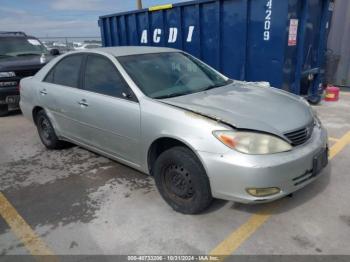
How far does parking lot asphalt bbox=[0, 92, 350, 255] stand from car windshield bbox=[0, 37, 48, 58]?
5.13m

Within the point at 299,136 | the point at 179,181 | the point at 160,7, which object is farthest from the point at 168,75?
the point at 160,7

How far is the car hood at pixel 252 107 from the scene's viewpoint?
9.24 ft

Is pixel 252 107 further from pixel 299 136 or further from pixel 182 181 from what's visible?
pixel 182 181

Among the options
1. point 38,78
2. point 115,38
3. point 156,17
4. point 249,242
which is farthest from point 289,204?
point 115,38

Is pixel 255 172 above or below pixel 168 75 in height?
below

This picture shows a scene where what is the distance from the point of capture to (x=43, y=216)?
3264mm

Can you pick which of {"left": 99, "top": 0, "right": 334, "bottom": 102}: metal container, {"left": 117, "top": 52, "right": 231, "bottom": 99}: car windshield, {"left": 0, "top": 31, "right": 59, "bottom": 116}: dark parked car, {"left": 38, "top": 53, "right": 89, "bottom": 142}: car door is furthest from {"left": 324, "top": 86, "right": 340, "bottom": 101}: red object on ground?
{"left": 0, "top": 31, "right": 59, "bottom": 116}: dark parked car

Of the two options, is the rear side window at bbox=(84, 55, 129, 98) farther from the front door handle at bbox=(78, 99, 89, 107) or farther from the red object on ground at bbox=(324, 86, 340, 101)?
the red object on ground at bbox=(324, 86, 340, 101)

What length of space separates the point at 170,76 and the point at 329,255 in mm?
2338

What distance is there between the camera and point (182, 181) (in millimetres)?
3039

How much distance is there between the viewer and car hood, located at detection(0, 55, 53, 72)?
735 centimetres

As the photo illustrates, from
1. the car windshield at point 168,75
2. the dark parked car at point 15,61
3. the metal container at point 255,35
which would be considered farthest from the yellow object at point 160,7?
the car windshield at point 168,75

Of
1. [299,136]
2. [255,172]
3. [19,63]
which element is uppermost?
[19,63]

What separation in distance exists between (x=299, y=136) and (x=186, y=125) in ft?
3.28
